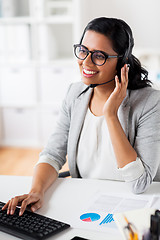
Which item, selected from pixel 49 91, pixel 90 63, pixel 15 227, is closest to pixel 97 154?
pixel 90 63

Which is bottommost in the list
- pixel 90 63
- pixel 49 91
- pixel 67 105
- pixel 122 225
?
pixel 49 91

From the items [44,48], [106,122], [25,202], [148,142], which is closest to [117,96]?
[106,122]

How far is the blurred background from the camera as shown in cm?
372

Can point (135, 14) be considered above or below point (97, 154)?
above

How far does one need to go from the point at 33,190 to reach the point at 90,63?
21.4 inches

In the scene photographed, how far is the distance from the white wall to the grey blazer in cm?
227

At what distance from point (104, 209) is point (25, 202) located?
0.27 metres

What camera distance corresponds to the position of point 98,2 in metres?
3.86

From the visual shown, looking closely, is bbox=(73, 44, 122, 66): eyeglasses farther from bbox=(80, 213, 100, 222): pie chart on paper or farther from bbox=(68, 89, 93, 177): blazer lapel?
bbox=(80, 213, 100, 222): pie chart on paper

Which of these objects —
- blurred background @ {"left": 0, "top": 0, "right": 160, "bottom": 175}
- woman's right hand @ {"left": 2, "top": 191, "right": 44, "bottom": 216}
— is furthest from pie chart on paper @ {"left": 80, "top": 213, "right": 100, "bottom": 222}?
blurred background @ {"left": 0, "top": 0, "right": 160, "bottom": 175}

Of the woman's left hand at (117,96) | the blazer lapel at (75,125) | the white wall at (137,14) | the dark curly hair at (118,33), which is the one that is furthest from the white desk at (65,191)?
the white wall at (137,14)

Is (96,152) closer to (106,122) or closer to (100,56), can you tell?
(106,122)

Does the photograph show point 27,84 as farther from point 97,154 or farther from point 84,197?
point 84,197

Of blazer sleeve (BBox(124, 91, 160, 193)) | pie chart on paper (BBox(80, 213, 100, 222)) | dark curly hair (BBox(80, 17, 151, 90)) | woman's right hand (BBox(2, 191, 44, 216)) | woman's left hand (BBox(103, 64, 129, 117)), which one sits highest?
dark curly hair (BBox(80, 17, 151, 90))
